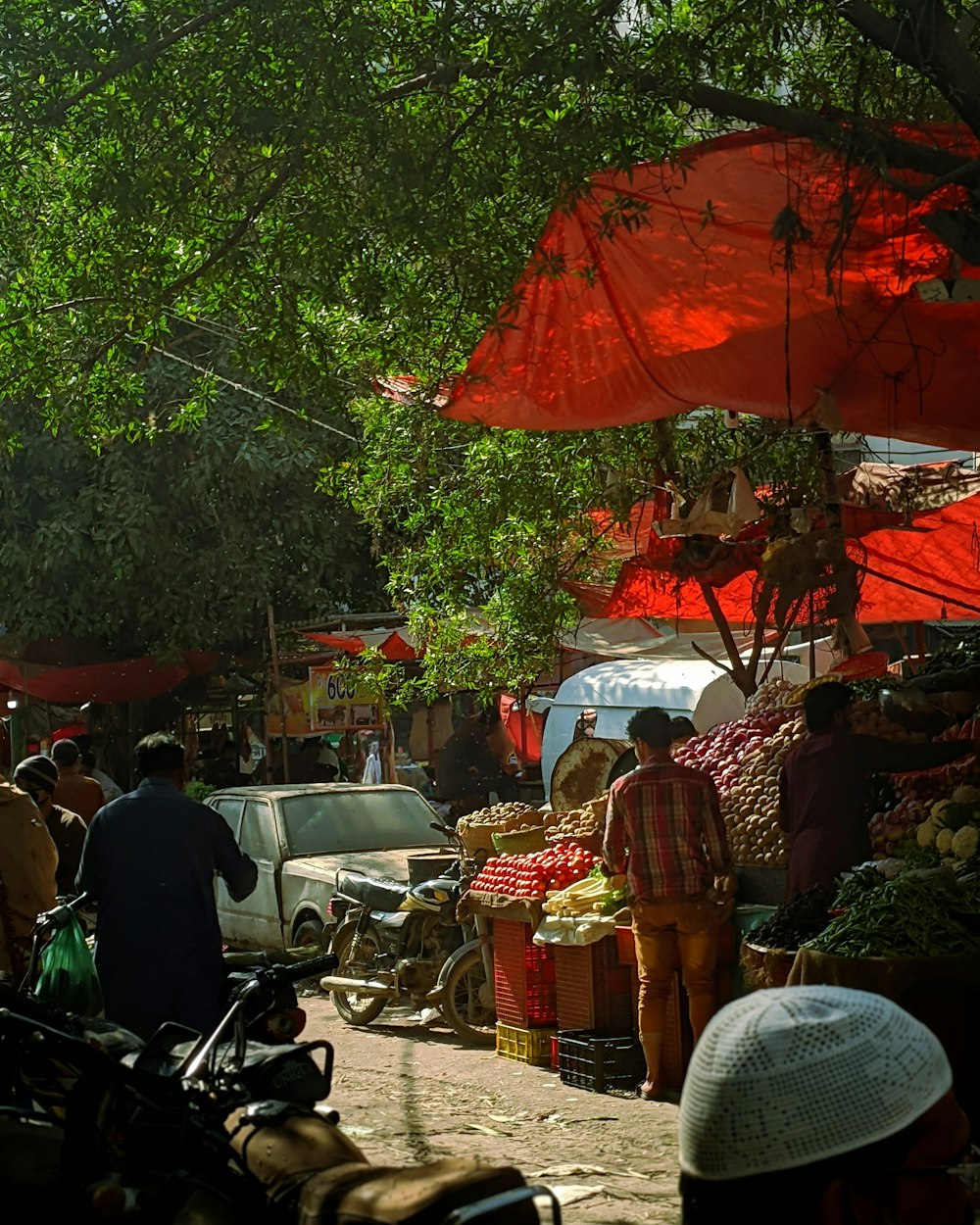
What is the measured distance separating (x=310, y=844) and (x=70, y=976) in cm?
763

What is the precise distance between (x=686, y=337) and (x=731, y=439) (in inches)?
145

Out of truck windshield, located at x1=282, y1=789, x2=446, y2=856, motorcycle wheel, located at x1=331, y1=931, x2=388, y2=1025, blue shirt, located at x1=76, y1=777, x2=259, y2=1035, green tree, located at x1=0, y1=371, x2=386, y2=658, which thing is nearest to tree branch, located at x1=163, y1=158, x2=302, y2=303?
blue shirt, located at x1=76, y1=777, x2=259, y2=1035

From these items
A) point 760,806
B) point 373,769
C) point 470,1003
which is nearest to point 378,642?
point 373,769

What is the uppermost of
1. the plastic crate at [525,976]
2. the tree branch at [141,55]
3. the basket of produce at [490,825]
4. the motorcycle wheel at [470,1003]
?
the tree branch at [141,55]

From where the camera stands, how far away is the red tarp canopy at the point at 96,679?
74.0ft

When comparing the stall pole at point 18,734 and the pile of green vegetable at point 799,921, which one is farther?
the stall pole at point 18,734

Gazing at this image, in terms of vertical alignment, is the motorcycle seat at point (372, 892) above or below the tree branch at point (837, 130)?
below

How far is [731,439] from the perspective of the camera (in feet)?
39.9

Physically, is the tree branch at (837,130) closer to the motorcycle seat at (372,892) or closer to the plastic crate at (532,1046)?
the plastic crate at (532,1046)

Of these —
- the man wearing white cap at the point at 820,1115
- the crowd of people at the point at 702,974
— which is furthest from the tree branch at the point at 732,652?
the man wearing white cap at the point at 820,1115

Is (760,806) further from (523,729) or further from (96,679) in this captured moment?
(96,679)

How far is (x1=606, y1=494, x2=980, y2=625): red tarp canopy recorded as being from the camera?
Result: 13.1 m

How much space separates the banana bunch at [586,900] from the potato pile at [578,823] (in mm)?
553

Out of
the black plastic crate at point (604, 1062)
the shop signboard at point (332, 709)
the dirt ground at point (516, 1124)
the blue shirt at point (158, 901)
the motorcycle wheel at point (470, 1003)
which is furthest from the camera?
the shop signboard at point (332, 709)
